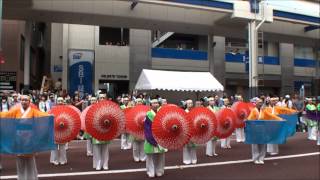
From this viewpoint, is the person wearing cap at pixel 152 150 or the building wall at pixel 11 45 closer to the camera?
the person wearing cap at pixel 152 150

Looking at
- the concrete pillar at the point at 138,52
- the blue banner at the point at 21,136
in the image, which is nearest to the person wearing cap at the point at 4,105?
the blue banner at the point at 21,136

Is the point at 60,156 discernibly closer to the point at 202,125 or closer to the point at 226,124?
the point at 202,125

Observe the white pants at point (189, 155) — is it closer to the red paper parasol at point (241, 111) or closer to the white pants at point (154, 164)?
the white pants at point (154, 164)

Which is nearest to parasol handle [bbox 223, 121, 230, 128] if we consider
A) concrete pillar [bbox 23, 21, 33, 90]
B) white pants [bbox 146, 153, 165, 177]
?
white pants [bbox 146, 153, 165, 177]

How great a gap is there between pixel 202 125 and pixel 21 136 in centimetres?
497

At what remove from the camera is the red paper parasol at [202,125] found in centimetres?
1214

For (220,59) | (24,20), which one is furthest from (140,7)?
(220,59)

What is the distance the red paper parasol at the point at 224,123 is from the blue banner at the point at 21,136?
664cm

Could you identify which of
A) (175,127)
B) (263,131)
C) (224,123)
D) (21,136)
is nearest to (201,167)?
(263,131)

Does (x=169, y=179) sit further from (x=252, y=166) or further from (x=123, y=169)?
(x=252, y=166)

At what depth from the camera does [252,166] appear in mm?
12594

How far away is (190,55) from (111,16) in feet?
26.5

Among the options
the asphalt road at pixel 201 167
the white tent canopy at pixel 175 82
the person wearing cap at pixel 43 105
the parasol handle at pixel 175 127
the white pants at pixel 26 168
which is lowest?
the asphalt road at pixel 201 167

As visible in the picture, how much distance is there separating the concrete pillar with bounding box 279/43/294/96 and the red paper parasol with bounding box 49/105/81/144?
27821 millimetres
